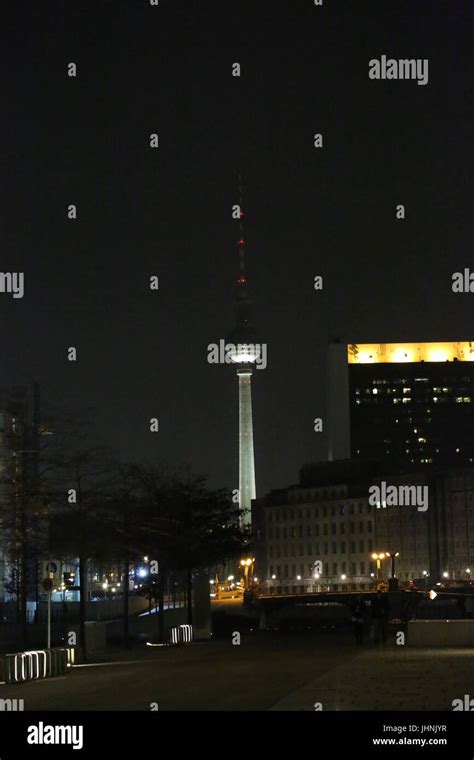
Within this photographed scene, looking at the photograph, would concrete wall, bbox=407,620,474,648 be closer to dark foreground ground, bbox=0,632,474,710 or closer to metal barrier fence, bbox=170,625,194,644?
dark foreground ground, bbox=0,632,474,710

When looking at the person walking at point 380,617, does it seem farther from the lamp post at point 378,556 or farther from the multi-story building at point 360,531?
the lamp post at point 378,556

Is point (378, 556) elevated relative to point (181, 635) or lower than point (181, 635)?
elevated

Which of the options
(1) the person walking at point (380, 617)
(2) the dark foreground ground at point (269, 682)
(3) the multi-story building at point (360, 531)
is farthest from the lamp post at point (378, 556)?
(2) the dark foreground ground at point (269, 682)

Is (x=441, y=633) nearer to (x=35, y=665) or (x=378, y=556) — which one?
(x=35, y=665)

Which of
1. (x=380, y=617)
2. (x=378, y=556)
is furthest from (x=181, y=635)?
(x=378, y=556)

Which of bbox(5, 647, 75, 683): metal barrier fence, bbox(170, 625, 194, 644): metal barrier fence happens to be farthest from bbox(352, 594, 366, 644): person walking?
bbox(5, 647, 75, 683): metal barrier fence
